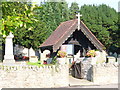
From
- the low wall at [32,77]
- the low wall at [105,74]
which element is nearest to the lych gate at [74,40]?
the low wall at [105,74]

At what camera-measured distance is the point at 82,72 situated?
60.0ft

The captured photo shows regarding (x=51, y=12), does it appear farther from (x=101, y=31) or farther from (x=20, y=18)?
(x=20, y=18)

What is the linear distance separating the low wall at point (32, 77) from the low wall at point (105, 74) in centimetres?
249

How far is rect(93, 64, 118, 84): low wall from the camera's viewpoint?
16939 millimetres

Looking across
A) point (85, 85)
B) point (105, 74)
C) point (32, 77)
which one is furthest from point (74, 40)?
point (32, 77)

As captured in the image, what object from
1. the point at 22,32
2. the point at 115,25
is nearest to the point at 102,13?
the point at 115,25

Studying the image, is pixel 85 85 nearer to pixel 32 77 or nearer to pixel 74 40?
pixel 32 77

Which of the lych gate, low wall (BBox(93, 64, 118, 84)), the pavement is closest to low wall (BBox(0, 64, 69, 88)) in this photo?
the pavement

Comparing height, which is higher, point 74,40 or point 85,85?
point 74,40

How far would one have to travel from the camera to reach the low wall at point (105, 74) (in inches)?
667

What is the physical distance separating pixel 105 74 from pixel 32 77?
546cm

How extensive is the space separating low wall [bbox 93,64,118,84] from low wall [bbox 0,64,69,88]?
2.49m

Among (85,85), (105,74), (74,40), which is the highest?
(74,40)

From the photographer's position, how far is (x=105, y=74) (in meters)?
17.2
